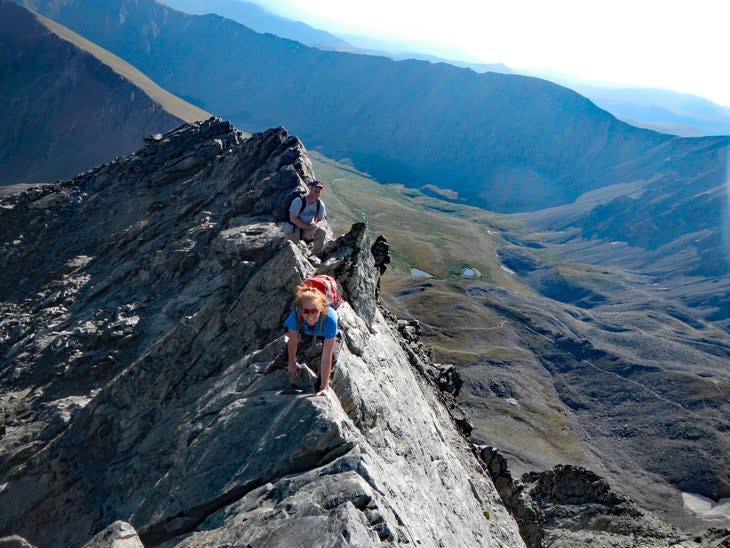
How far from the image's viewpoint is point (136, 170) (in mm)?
46938

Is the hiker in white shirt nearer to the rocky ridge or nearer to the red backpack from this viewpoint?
the rocky ridge

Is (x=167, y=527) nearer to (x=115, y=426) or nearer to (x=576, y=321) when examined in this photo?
(x=115, y=426)

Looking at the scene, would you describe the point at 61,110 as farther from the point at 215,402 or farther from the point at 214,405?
the point at 214,405

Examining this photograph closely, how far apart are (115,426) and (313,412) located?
10.7 metres

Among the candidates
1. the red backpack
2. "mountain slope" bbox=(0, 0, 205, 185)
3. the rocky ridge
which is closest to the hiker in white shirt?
the rocky ridge

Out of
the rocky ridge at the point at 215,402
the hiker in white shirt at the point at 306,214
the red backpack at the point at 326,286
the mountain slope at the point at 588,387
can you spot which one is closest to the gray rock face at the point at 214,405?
the rocky ridge at the point at 215,402

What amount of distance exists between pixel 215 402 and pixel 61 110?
195223mm

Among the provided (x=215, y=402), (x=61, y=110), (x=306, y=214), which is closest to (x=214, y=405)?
(x=215, y=402)

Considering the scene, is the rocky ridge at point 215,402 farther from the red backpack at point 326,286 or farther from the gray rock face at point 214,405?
the red backpack at point 326,286

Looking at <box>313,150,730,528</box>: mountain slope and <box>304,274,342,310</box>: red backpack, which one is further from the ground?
<box>304,274,342,310</box>: red backpack

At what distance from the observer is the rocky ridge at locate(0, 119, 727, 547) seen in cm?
1294

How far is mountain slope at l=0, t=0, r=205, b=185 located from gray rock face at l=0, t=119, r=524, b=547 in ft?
489

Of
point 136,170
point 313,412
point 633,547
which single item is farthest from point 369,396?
point 136,170

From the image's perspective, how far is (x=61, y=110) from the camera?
179 m
